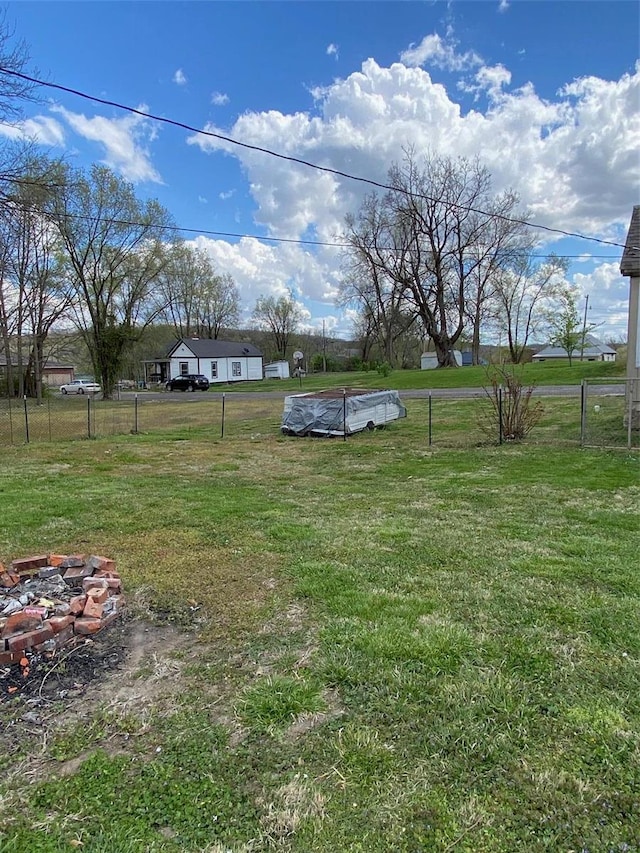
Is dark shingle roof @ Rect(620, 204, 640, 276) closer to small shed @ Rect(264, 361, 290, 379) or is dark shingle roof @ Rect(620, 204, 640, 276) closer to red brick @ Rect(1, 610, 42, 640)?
red brick @ Rect(1, 610, 42, 640)

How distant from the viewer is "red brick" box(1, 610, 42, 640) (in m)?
2.60

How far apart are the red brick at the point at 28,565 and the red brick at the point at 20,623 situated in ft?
2.99

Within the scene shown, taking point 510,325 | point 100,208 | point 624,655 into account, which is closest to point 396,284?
point 510,325

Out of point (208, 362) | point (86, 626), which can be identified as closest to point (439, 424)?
point (86, 626)

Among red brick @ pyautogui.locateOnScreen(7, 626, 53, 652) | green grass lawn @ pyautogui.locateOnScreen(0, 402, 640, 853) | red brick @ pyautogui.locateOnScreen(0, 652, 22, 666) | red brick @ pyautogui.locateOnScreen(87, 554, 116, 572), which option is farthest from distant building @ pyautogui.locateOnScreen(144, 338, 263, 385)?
red brick @ pyautogui.locateOnScreen(0, 652, 22, 666)

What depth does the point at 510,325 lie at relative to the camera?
45594 mm

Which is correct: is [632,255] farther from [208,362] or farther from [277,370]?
[277,370]

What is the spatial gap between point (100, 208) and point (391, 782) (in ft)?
105

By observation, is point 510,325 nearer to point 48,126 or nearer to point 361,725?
point 48,126

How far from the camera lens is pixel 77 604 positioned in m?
2.94

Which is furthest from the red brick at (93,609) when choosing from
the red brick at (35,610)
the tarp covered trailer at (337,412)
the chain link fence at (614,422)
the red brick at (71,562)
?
the tarp covered trailer at (337,412)

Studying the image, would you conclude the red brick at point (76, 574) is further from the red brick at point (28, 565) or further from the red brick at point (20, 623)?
the red brick at point (20, 623)

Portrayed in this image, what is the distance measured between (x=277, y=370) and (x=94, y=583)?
46654mm

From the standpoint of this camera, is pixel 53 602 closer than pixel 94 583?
Yes
